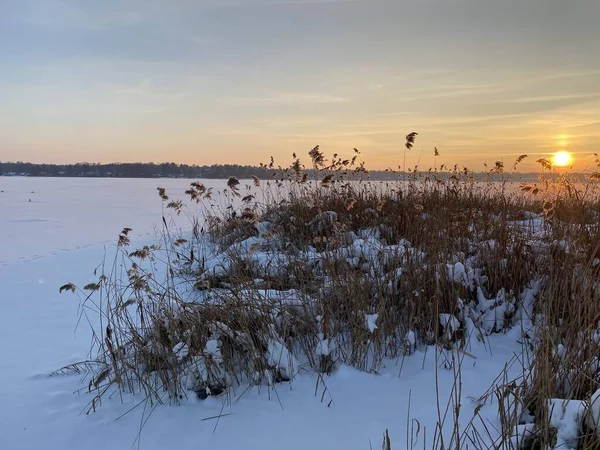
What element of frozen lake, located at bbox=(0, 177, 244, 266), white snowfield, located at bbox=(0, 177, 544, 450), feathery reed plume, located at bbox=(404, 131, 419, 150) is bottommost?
white snowfield, located at bbox=(0, 177, 544, 450)

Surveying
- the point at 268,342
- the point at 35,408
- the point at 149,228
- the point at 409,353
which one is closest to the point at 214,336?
the point at 268,342

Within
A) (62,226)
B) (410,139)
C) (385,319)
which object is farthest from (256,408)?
(62,226)

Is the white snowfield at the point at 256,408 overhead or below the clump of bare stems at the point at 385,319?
below

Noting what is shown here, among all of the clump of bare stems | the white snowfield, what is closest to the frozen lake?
the white snowfield

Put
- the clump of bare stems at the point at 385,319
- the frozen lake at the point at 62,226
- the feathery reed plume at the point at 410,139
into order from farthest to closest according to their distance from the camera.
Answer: the frozen lake at the point at 62,226 < the feathery reed plume at the point at 410,139 < the clump of bare stems at the point at 385,319

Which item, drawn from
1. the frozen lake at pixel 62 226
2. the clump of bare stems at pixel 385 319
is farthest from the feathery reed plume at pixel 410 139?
the frozen lake at pixel 62 226

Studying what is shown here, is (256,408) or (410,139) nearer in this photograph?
(256,408)

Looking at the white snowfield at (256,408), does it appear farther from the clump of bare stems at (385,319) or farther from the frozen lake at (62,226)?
the frozen lake at (62,226)

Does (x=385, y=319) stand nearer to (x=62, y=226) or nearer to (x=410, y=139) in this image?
(x=410, y=139)

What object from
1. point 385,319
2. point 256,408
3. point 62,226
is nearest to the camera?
point 256,408

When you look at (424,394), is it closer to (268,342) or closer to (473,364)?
(473,364)

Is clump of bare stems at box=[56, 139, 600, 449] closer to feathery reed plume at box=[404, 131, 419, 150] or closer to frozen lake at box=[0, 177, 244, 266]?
feathery reed plume at box=[404, 131, 419, 150]

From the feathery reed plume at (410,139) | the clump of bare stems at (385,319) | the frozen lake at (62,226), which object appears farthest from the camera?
the frozen lake at (62,226)

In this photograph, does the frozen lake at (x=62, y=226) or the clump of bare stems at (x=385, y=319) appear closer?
the clump of bare stems at (x=385, y=319)
